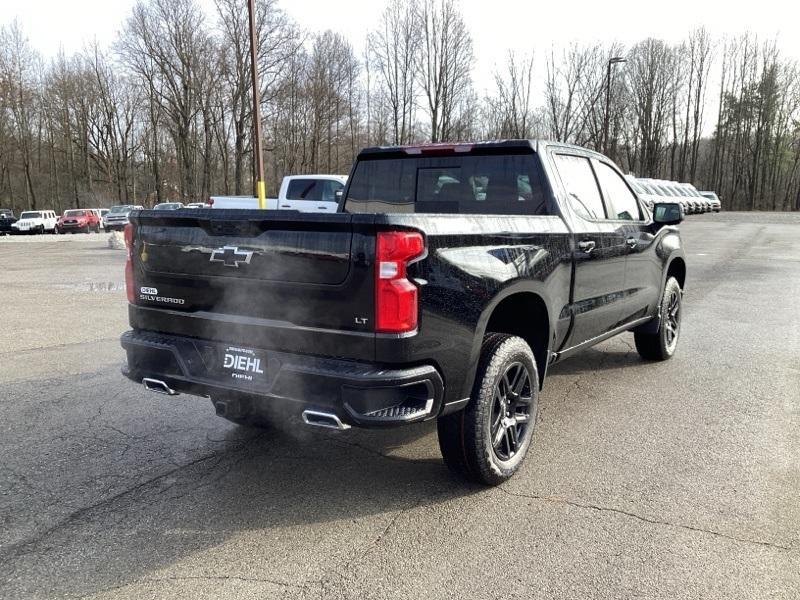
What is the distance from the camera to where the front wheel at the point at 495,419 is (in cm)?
327

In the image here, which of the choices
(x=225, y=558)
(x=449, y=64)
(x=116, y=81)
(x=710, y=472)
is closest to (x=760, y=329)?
(x=710, y=472)

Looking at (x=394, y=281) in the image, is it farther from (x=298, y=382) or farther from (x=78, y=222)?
(x=78, y=222)

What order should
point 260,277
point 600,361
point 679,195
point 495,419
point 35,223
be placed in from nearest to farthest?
point 260,277
point 495,419
point 600,361
point 35,223
point 679,195

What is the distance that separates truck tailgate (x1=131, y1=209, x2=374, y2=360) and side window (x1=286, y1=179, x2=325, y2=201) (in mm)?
12689

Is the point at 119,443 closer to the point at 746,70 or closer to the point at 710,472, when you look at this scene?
the point at 710,472

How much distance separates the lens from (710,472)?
3.65 metres

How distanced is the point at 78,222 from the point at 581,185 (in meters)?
39.8

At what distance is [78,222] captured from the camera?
38.3 metres

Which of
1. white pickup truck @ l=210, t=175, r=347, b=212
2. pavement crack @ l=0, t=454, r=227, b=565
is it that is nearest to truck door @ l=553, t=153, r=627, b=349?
pavement crack @ l=0, t=454, r=227, b=565

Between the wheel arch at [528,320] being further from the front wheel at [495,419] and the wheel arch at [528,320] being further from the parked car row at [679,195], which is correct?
the parked car row at [679,195]

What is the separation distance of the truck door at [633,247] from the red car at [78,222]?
3937 cm

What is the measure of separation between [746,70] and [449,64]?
37.7 m

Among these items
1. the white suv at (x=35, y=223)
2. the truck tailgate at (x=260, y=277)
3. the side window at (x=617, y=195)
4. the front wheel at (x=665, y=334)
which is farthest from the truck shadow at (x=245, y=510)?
the white suv at (x=35, y=223)

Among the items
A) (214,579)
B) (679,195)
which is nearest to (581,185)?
(214,579)
